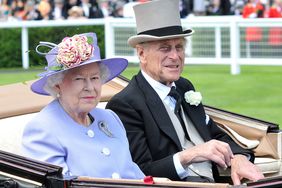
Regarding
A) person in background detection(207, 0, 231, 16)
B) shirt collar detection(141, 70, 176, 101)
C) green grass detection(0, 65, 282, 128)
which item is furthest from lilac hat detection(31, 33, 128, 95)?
person in background detection(207, 0, 231, 16)

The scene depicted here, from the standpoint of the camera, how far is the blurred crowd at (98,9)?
20781 millimetres

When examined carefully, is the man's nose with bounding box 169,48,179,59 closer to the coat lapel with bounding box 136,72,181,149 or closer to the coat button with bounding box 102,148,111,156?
the coat lapel with bounding box 136,72,181,149

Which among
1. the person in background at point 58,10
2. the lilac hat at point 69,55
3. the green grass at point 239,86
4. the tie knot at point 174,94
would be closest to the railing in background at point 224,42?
the green grass at point 239,86

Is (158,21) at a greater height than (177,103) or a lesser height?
greater

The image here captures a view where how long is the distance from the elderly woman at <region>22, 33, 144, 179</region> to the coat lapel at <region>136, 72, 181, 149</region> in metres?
0.46

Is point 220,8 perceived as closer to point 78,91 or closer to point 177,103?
point 177,103

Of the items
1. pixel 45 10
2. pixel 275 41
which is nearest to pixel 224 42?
pixel 275 41

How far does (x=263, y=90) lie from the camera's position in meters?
14.7

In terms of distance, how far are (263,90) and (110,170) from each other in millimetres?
10380

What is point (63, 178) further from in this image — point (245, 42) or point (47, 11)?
point (47, 11)

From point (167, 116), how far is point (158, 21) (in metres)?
0.55

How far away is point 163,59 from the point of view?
17.3 feet

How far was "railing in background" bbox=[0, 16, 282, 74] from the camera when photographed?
16.5 meters

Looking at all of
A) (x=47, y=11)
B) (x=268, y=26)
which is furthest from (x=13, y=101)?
(x=47, y=11)
